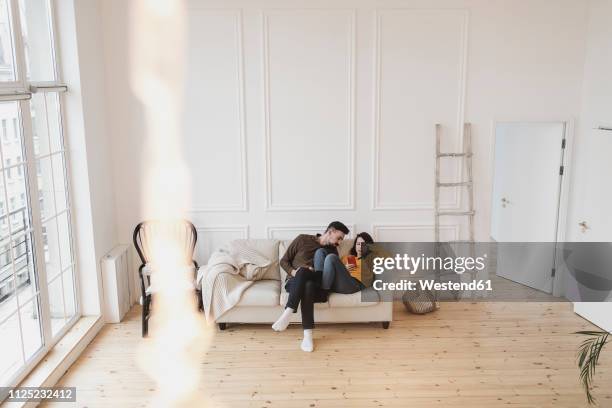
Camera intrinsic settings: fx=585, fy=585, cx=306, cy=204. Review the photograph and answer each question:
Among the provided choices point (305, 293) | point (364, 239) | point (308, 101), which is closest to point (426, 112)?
point (308, 101)

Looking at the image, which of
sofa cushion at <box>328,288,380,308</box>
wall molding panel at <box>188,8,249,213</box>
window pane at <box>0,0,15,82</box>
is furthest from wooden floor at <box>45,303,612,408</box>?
window pane at <box>0,0,15,82</box>

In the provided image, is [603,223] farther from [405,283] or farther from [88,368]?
[88,368]

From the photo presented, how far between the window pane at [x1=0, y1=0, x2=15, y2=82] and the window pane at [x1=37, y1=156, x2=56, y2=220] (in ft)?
2.67

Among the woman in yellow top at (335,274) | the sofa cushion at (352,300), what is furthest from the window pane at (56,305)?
the sofa cushion at (352,300)

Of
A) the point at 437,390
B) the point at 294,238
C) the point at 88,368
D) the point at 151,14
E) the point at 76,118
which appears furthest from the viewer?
the point at 294,238

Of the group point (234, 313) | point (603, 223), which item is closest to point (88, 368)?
point (234, 313)

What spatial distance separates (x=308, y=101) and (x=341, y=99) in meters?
0.33

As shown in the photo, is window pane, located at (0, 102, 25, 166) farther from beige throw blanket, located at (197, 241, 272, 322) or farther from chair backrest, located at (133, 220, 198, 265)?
beige throw blanket, located at (197, 241, 272, 322)

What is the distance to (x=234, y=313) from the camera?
538 centimetres

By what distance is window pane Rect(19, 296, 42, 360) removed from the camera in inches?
174

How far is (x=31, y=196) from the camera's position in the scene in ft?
14.4

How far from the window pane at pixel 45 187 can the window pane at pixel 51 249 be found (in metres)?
0.09

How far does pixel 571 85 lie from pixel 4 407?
567 centimetres

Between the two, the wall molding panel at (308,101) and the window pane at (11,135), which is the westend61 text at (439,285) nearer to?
the wall molding panel at (308,101)
